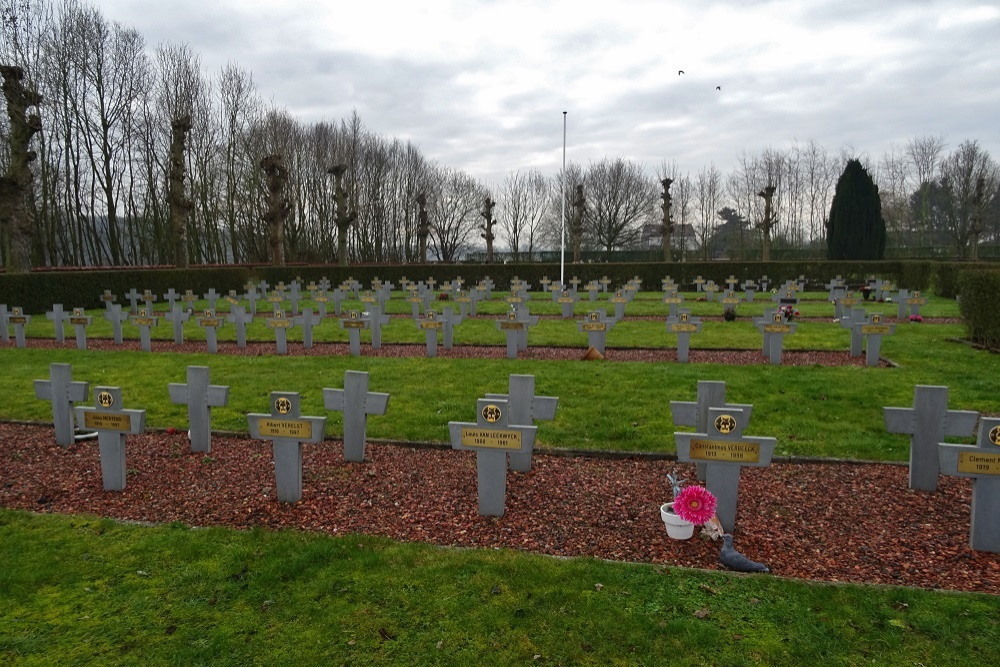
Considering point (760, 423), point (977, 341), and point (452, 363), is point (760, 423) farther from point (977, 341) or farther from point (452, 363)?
point (977, 341)

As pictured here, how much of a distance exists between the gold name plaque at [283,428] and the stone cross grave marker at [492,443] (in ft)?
3.99

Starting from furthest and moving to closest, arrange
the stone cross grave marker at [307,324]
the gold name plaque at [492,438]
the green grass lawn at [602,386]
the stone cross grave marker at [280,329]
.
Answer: the stone cross grave marker at [307,324]
the stone cross grave marker at [280,329]
the green grass lawn at [602,386]
the gold name plaque at [492,438]

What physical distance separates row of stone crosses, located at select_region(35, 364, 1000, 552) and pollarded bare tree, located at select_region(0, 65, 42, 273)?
1912 centimetres

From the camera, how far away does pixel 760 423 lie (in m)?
7.28

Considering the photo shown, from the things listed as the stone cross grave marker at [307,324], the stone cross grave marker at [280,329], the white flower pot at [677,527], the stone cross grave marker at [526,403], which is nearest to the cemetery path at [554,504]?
the white flower pot at [677,527]

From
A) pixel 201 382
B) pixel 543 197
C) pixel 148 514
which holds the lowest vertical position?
pixel 148 514

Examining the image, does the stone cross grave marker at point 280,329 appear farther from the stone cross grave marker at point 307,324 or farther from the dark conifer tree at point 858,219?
the dark conifer tree at point 858,219

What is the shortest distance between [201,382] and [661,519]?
447cm

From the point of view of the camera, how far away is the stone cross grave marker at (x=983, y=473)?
4.13 meters

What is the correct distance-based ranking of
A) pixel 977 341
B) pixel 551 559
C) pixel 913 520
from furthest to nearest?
pixel 977 341 → pixel 913 520 → pixel 551 559

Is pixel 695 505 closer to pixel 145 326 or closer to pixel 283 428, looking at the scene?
pixel 283 428

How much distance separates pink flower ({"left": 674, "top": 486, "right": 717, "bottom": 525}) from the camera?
4238 mm

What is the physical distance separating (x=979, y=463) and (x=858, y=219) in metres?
38.5

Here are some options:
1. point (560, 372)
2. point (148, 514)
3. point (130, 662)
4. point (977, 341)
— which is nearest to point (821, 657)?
point (130, 662)
